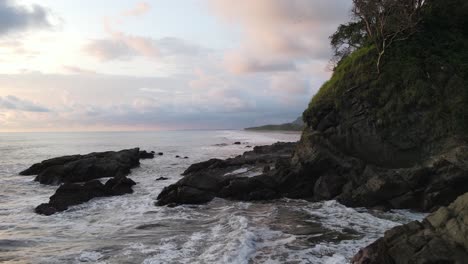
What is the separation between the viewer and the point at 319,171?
84.3 feet

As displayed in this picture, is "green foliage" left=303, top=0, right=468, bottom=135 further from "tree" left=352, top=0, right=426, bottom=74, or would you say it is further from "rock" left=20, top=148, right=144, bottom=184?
"rock" left=20, top=148, right=144, bottom=184

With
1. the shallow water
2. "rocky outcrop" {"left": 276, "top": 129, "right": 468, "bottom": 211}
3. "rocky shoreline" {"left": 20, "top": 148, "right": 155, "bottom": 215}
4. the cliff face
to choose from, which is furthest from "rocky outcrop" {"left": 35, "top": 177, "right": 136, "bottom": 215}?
the cliff face

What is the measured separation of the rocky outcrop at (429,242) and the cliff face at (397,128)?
8980mm

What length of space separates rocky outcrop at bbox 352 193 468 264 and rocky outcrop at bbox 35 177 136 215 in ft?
61.0

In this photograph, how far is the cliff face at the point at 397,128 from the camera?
2159 centimetres

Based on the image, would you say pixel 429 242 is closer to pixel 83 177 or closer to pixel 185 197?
pixel 185 197

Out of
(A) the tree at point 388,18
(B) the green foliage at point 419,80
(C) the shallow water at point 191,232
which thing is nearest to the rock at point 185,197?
(C) the shallow water at point 191,232

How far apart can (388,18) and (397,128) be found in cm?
762

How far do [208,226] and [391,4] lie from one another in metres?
19.1

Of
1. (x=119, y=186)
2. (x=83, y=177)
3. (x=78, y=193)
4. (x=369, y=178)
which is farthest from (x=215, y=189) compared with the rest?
(x=83, y=177)

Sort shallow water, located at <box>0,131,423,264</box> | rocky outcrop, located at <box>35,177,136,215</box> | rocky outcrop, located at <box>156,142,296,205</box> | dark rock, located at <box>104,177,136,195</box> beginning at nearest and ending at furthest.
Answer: shallow water, located at <box>0,131,423,264</box> < rocky outcrop, located at <box>35,177,136,215</box> < rocky outcrop, located at <box>156,142,296,205</box> < dark rock, located at <box>104,177,136,195</box>

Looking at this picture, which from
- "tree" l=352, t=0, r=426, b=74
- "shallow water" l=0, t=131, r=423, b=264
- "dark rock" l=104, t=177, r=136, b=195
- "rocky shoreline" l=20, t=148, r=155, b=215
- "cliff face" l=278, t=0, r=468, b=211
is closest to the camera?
"shallow water" l=0, t=131, r=423, b=264

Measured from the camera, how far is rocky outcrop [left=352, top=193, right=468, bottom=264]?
1120 centimetres

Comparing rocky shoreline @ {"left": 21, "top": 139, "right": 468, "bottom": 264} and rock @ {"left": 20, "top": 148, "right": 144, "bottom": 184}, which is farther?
rock @ {"left": 20, "top": 148, "right": 144, "bottom": 184}
